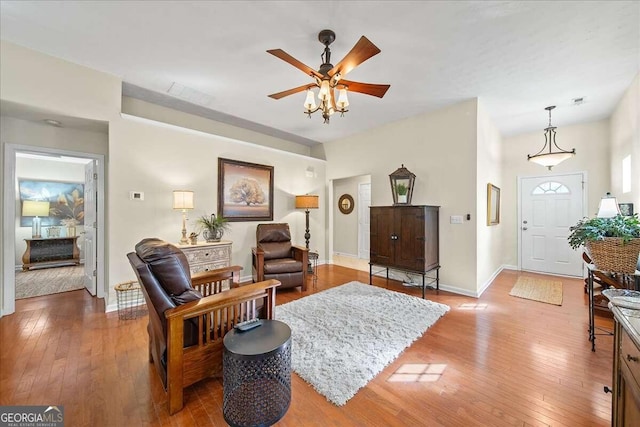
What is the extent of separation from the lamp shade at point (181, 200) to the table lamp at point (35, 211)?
433 centimetres

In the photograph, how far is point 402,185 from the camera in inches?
166

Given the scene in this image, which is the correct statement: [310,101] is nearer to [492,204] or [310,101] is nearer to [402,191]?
[402,191]

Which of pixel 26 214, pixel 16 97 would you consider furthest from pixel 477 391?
pixel 26 214

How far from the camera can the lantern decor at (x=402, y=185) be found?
4180mm

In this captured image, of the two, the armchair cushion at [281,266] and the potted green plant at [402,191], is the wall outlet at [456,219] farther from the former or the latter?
the armchair cushion at [281,266]

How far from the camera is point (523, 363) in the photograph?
2045mm

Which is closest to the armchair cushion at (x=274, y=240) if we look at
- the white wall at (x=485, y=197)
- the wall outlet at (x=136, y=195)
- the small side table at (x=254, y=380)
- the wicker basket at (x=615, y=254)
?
the wall outlet at (x=136, y=195)

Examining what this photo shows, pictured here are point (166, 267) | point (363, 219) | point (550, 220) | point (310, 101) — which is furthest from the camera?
point (363, 219)

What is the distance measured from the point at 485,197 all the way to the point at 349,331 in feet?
10.6

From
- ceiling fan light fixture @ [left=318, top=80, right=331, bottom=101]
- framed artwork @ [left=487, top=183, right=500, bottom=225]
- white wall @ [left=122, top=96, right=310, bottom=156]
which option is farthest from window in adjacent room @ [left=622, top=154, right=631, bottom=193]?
white wall @ [left=122, top=96, right=310, bottom=156]

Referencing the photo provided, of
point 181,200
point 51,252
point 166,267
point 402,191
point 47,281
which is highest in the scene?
point 402,191

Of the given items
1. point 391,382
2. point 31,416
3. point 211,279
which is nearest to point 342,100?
point 211,279

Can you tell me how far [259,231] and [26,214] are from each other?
5.14 m

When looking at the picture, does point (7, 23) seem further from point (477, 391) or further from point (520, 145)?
point (520, 145)
